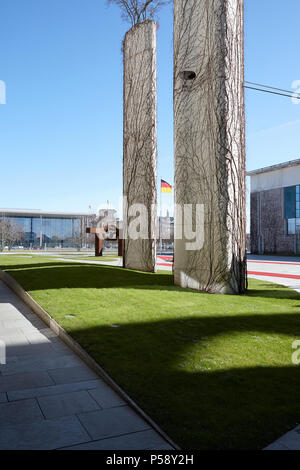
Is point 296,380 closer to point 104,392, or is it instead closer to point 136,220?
point 104,392

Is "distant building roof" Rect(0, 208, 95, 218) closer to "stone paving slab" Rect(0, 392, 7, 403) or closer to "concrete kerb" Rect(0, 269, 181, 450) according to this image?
"concrete kerb" Rect(0, 269, 181, 450)

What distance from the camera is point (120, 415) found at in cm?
388

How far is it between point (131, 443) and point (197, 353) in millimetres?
2345

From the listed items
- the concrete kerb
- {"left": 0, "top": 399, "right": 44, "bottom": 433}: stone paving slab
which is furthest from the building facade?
{"left": 0, "top": 399, "right": 44, "bottom": 433}: stone paving slab

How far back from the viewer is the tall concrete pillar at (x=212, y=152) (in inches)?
438

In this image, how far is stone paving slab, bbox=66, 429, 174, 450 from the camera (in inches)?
127

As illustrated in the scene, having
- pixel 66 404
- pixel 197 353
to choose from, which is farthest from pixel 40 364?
pixel 197 353

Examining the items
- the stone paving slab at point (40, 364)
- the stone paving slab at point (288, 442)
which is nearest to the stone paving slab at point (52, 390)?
the stone paving slab at point (40, 364)

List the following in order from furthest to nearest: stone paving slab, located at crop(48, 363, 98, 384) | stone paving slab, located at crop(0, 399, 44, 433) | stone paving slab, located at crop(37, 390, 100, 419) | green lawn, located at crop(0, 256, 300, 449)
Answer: stone paving slab, located at crop(48, 363, 98, 384) → stone paving slab, located at crop(37, 390, 100, 419) → stone paving slab, located at crop(0, 399, 44, 433) → green lawn, located at crop(0, 256, 300, 449)

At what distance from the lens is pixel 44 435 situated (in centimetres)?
342

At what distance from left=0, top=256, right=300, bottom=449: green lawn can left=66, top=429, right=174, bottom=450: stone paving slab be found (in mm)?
159

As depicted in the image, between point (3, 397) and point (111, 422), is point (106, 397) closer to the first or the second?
point (111, 422)

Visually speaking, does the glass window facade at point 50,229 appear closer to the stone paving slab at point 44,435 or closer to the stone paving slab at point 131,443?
the stone paving slab at point 44,435
